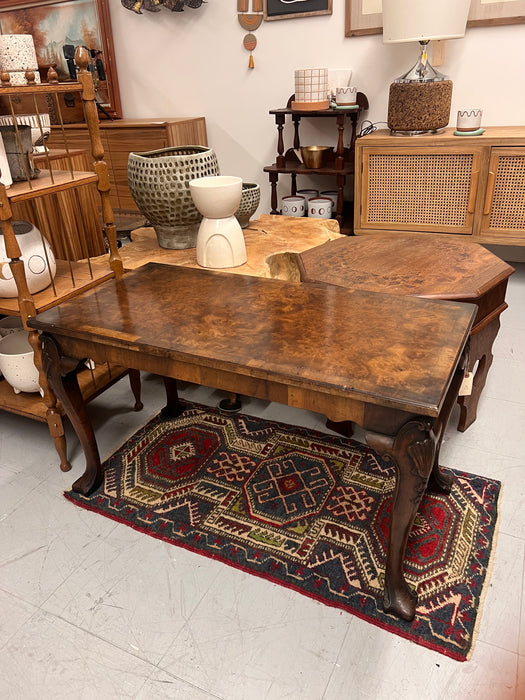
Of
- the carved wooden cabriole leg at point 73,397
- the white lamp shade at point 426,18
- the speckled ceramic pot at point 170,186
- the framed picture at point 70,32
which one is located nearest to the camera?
the carved wooden cabriole leg at point 73,397

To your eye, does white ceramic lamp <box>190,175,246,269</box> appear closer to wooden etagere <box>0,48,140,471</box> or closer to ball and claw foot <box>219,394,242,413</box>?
wooden etagere <box>0,48,140,471</box>

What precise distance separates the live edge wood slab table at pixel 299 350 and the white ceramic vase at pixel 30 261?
0.76 feet

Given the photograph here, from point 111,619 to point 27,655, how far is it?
0.19 m

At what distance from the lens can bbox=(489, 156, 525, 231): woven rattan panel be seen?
270 cm

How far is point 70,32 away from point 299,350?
13.2 feet

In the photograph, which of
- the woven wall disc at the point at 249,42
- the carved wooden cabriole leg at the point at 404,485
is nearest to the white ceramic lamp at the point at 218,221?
the carved wooden cabriole leg at the point at 404,485

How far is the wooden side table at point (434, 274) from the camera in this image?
1638 millimetres

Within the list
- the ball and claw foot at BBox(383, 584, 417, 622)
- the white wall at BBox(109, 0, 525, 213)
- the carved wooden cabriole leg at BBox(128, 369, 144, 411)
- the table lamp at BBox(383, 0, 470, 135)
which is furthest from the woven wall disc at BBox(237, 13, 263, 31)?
the ball and claw foot at BBox(383, 584, 417, 622)

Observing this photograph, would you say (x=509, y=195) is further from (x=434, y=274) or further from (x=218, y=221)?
(x=218, y=221)

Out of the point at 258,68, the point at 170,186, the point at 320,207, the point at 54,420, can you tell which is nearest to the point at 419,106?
the point at 320,207

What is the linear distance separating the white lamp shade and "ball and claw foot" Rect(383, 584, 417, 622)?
8.44 ft

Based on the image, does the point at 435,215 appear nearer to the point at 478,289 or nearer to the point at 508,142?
the point at 508,142

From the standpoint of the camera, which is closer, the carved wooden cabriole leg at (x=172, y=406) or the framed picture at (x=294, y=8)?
the carved wooden cabriole leg at (x=172, y=406)

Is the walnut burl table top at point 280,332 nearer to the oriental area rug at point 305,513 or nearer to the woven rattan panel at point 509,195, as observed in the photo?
the oriental area rug at point 305,513
